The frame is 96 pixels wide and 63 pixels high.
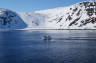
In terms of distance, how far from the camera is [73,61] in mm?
73000

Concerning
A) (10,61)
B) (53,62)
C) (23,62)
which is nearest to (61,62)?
(53,62)

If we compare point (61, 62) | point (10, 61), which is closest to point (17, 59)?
point (10, 61)

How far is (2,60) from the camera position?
249 ft

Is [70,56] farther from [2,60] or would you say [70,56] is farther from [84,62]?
[2,60]

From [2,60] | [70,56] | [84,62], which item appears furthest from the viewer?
[70,56]

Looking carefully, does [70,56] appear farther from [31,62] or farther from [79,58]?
[31,62]

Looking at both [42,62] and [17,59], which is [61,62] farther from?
[17,59]

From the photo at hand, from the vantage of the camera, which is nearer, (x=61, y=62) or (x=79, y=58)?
(x=61, y=62)

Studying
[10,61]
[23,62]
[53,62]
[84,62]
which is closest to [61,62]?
[53,62]

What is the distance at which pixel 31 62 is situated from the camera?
72.3 metres

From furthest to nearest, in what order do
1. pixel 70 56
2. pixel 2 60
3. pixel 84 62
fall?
pixel 70 56
pixel 2 60
pixel 84 62

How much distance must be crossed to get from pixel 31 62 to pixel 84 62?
1618 cm

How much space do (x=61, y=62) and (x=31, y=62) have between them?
30.3 ft

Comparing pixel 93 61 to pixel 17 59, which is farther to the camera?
pixel 17 59
